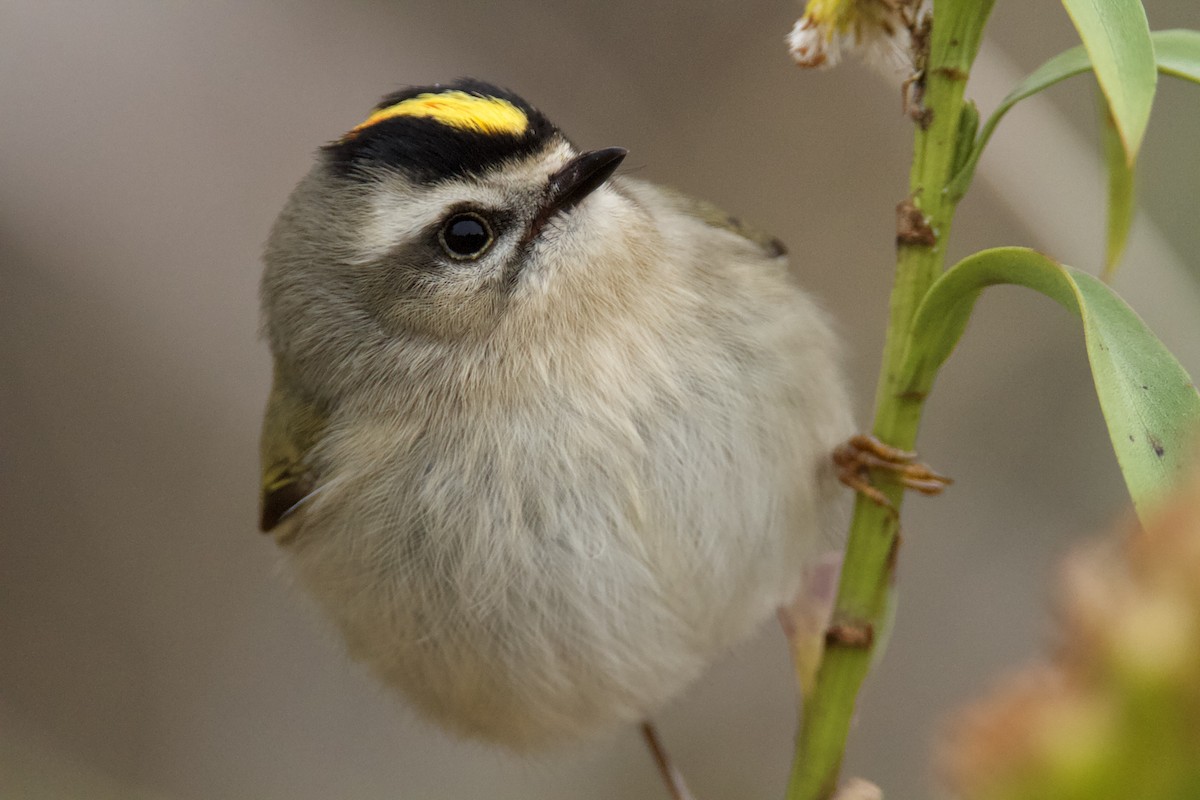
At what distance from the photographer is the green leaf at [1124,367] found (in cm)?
66

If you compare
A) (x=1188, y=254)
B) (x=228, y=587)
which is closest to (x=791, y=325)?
(x=1188, y=254)

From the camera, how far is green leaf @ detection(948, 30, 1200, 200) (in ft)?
2.69

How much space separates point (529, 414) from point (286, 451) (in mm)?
515

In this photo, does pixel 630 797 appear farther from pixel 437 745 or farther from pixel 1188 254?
pixel 1188 254

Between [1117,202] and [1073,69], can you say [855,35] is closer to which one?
A: [1073,69]

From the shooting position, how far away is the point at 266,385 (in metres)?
3.16

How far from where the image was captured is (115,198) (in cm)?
278

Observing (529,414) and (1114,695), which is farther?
(529,414)

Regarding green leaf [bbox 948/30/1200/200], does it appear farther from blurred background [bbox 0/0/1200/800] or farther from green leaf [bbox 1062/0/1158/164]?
blurred background [bbox 0/0/1200/800]

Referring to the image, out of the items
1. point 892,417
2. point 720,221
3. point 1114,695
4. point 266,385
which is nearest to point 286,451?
point 720,221

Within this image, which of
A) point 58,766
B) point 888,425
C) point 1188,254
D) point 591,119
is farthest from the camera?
point 591,119

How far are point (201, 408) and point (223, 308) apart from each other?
304 mm

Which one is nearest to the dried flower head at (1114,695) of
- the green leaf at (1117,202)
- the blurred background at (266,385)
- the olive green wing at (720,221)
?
the green leaf at (1117,202)

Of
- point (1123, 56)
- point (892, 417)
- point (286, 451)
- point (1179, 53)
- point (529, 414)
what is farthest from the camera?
point (286, 451)
